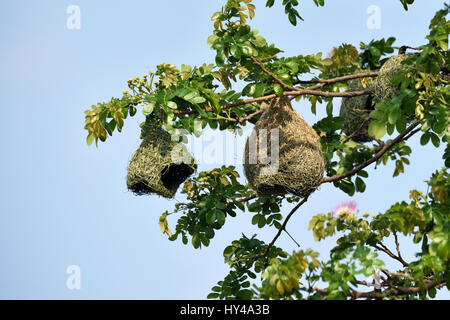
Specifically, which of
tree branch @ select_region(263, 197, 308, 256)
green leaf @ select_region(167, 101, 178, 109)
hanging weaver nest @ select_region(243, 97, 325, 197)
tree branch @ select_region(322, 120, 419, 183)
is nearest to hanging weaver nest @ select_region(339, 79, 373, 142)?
tree branch @ select_region(322, 120, 419, 183)

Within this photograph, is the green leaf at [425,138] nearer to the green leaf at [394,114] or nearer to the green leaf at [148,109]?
the green leaf at [394,114]

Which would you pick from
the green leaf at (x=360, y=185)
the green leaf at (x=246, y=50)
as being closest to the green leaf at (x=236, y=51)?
the green leaf at (x=246, y=50)

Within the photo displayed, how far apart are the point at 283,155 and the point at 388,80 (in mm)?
775

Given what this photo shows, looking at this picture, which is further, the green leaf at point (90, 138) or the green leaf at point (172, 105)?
the green leaf at point (90, 138)

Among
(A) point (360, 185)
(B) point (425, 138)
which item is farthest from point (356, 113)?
(B) point (425, 138)

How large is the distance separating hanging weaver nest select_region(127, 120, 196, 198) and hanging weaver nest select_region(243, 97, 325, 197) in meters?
0.42

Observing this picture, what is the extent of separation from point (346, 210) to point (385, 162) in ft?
6.79

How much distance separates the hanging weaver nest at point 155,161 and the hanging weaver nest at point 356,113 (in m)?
1.55

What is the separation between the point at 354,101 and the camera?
5.50 meters

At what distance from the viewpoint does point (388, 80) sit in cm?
425

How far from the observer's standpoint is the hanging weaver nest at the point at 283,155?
420 cm
